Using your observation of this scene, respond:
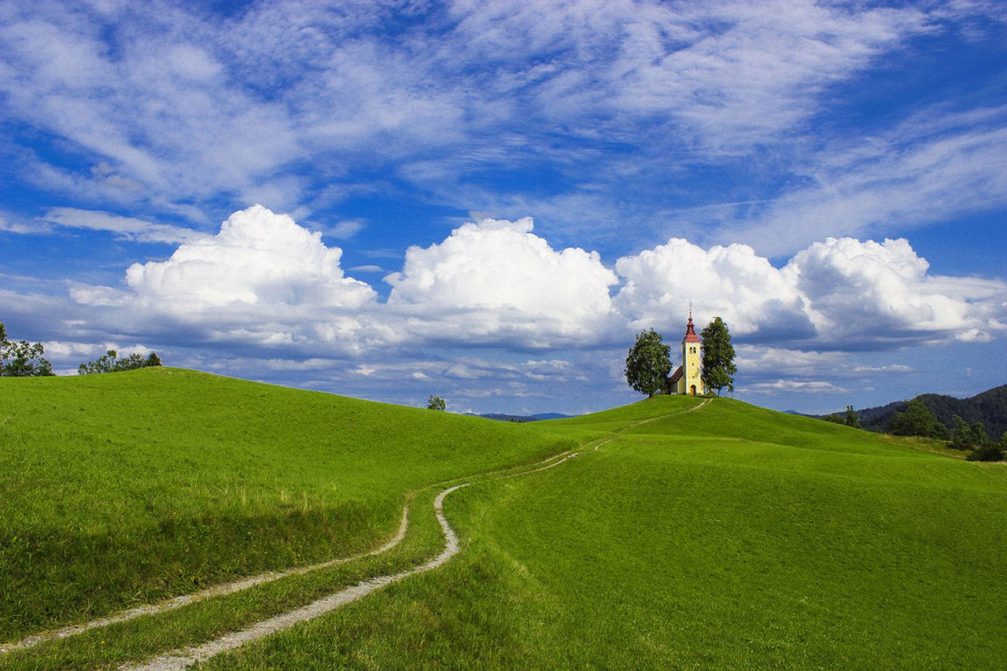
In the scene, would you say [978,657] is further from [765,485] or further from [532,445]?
[532,445]

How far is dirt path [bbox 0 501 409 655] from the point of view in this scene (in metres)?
15.5

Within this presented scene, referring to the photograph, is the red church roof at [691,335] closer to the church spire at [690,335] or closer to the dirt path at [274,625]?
the church spire at [690,335]

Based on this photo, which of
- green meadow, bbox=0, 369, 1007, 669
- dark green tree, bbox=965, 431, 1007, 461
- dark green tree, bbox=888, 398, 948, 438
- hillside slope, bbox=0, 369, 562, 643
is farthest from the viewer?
dark green tree, bbox=888, 398, 948, 438

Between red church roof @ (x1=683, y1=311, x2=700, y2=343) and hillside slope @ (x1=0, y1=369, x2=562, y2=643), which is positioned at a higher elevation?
red church roof @ (x1=683, y1=311, x2=700, y2=343)

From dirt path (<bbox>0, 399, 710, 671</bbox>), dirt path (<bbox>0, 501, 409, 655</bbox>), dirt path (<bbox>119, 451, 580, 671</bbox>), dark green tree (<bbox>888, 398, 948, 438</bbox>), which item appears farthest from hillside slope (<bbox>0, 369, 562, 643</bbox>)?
dark green tree (<bbox>888, 398, 948, 438</bbox>)

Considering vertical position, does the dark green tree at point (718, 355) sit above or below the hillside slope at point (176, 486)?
above

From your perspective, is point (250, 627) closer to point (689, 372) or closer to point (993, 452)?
point (993, 452)

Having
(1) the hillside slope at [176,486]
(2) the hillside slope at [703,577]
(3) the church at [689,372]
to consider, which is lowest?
(2) the hillside slope at [703,577]

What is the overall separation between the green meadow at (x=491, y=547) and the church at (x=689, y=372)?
89.6 meters

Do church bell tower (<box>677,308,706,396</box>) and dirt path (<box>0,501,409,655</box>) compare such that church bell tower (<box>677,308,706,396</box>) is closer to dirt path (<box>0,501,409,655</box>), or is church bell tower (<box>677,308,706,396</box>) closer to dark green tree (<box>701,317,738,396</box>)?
dark green tree (<box>701,317,738,396</box>)

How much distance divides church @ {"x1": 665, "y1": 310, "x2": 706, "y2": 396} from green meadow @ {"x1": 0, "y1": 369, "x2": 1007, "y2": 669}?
89594 mm

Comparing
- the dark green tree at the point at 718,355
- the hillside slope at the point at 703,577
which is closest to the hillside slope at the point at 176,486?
the hillside slope at the point at 703,577

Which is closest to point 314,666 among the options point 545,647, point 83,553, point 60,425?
point 545,647

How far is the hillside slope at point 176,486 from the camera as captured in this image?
18.8 m
